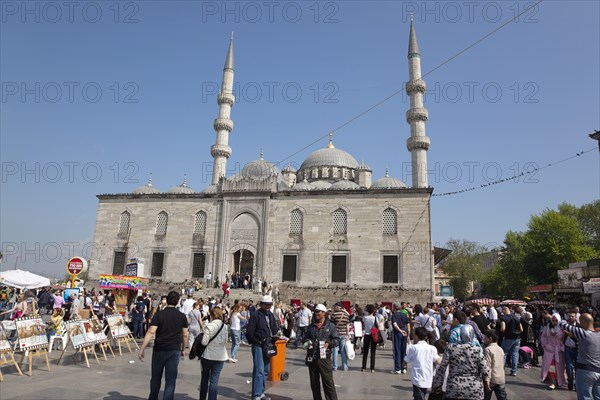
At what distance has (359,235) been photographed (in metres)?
26.7

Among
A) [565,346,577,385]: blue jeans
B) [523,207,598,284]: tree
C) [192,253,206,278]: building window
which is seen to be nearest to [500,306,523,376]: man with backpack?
[565,346,577,385]: blue jeans

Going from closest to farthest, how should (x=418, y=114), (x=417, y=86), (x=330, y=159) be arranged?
(x=418, y=114)
(x=417, y=86)
(x=330, y=159)

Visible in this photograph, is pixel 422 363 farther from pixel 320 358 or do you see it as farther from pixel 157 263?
pixel 157 263

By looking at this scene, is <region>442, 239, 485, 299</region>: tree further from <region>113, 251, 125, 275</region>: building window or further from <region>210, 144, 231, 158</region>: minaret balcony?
<region>113, 251, 125, 275</region>: building window

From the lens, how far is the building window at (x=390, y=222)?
26391 mm

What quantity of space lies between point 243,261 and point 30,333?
80.2 feet

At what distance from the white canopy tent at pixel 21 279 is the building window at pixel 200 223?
1104 centimetres

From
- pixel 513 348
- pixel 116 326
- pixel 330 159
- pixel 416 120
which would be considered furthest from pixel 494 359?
pixel 330 159

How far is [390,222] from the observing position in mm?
26594

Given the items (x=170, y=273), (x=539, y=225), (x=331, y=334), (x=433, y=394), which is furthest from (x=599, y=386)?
(x=539, y=225)

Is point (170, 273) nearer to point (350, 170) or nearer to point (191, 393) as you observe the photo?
point (350, 170)

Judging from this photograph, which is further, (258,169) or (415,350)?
(258,169)

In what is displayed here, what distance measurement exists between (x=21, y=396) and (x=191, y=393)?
2.48 metres

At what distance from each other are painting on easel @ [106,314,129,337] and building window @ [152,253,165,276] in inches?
771
